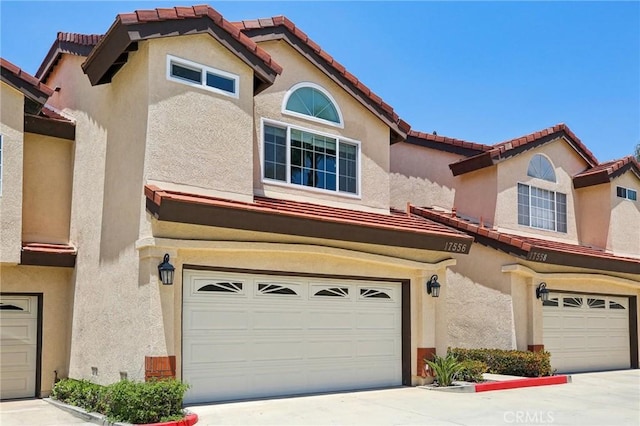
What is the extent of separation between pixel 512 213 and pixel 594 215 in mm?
3880

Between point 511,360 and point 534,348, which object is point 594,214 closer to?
point 534,348

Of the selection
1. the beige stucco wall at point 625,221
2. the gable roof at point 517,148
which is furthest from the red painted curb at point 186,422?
the beige stucco wall at point 625,221

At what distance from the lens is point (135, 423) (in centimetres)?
988

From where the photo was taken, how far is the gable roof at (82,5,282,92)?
1180 centimetres

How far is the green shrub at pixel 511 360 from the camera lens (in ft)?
53.7

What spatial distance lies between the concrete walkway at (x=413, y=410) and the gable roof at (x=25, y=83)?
19.9 ft

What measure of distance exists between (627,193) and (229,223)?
16.6 meters

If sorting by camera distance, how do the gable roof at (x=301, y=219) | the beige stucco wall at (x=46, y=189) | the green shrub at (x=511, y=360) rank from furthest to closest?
the green shrub at (x=511, y=360) → the beige stucco wall at (x=46, y=189) → the gable roof at (x=301, y=219)

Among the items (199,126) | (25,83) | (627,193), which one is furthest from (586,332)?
(25,83)

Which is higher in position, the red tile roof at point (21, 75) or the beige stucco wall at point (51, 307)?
the red tile roof at point (21, 75)

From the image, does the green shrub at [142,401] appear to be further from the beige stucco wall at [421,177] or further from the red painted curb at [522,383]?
the beige stucco wall at [421,177]

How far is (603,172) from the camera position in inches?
853

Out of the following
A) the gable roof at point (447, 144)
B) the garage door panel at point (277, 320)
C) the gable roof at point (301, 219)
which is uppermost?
the gable roof at point (447, 144)

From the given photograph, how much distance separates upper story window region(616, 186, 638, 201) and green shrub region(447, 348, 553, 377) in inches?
324
